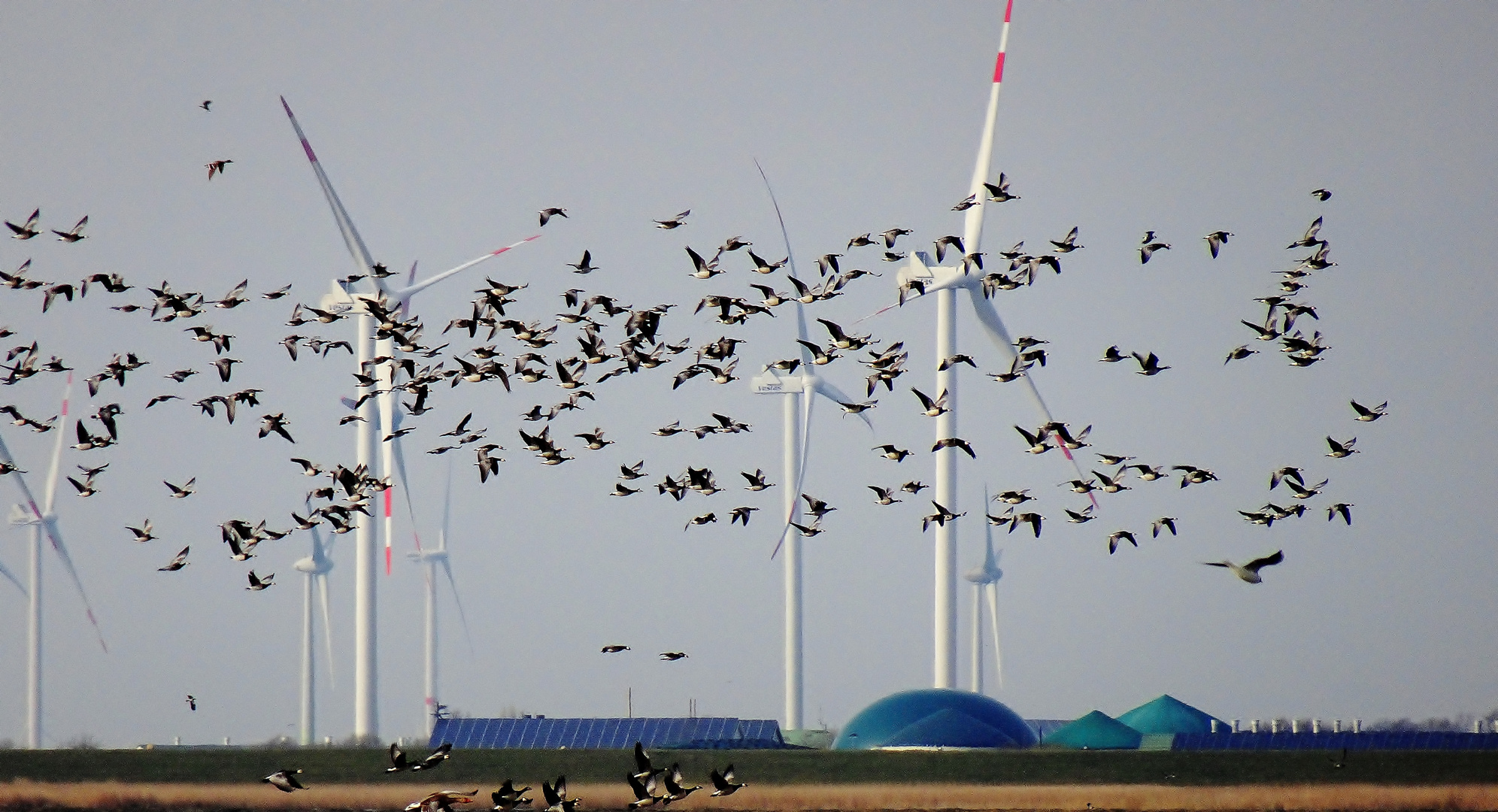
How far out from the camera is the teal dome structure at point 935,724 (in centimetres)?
16188

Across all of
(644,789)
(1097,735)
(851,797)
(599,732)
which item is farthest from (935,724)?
(644,789)

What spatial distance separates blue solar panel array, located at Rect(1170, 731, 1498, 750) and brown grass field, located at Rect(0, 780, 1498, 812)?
4759 cm

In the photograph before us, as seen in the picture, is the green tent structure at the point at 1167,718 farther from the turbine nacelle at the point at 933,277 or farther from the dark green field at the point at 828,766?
the turbine nacelle at the point at 933,277

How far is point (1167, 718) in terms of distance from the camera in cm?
19362

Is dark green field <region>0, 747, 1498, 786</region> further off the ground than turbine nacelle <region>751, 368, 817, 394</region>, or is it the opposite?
turbine nacelle <region>751, 368, 817, 394</region>

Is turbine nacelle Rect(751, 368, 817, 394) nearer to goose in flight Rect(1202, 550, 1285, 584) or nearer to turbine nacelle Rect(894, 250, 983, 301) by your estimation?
turbine nacelle Rect(894, 250, 983, 301)

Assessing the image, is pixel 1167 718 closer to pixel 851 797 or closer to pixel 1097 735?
pixel 1097 735

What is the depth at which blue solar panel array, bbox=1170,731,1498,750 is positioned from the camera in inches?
6294

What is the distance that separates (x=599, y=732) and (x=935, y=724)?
3004cm

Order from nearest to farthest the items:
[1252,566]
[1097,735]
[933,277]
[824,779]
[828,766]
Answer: [1252,566]
[824,779]
[828,766]
[933,277]
[1097,735]

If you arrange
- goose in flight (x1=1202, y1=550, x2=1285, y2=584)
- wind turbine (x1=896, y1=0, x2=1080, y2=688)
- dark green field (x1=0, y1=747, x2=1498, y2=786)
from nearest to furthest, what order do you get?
goose in flight (x1=1202, y1=550, x2=1285, y2=584) < dark green field (x1=0, y1=747, x2=1498, y2=786) < wind turbine (x1=896, y1=0, x2=1080, y2=688)

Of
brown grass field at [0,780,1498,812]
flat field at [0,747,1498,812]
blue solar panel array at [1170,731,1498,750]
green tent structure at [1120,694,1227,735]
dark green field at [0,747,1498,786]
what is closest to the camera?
brown grass field at [0,780,1498,812]

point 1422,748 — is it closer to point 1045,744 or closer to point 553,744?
point 1045,744

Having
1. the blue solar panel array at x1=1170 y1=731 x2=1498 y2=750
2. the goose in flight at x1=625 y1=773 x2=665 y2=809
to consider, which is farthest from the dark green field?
the goose in flight at x1=625 y1=773 x2=665 y2=809
